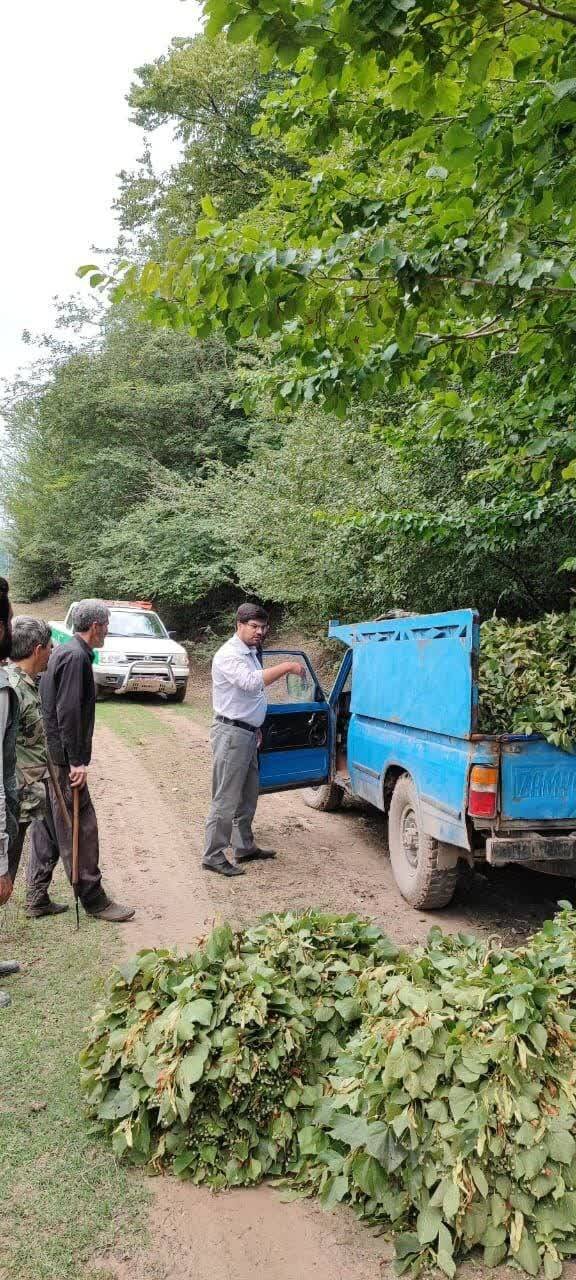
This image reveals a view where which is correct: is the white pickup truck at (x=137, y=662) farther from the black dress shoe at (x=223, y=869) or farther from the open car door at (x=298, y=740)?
the black dress shoe at (x=223, y=869)

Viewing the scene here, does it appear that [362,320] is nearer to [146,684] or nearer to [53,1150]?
[53,1150]

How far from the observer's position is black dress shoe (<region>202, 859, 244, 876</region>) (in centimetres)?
600

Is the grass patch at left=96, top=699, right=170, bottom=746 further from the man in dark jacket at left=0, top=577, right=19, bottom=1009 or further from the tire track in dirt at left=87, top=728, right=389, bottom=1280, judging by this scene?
the tire track in dirt at left=87, top=728, right=389, bottom=1280

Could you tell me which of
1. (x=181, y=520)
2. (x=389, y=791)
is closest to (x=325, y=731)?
(x=389, y=791)

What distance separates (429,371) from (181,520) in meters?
14.6

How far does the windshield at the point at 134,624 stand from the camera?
14.6 m

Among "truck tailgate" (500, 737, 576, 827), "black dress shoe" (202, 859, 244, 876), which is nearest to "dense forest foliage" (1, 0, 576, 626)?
"truck tailgate" (500, 737, 576, 827)

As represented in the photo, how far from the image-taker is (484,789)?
176 inches

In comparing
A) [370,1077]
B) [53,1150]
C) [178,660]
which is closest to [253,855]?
[53,1150]

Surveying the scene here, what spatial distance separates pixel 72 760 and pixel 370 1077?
2.78 meters

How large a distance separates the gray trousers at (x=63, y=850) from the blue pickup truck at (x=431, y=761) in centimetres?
194

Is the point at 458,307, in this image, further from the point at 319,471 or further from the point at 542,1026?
the point at 319,471

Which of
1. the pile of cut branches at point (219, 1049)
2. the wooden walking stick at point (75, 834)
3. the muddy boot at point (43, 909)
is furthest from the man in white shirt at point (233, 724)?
the pile of cut branches at point (219, 1049)

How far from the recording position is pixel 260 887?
5.81 m
